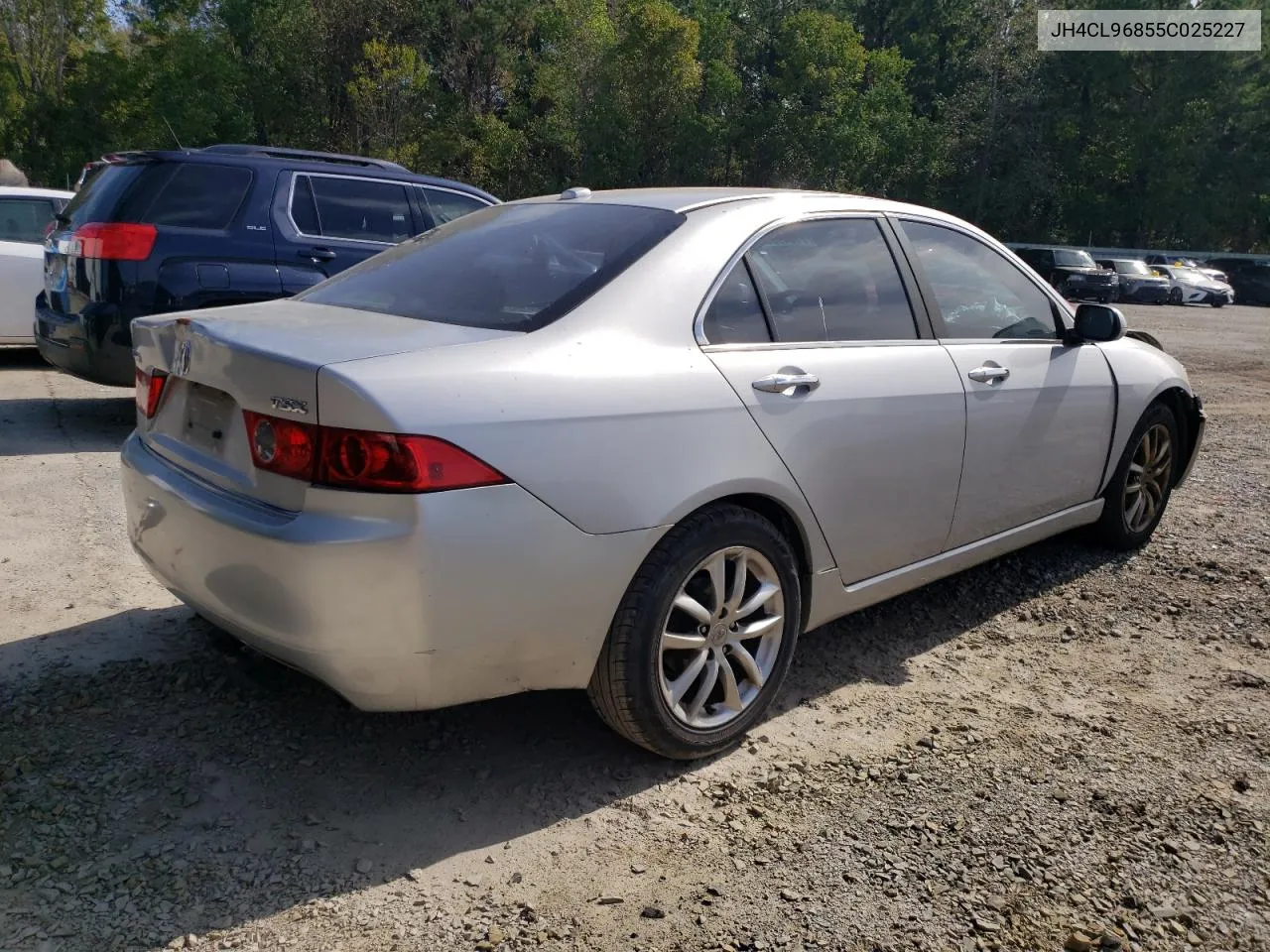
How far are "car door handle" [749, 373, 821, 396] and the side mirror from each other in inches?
68.9

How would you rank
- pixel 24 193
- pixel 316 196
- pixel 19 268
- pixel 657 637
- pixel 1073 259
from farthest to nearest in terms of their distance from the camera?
pixel 1073 259
pixel 24 193
pixel 19 268
pixel 316 196
pixel 657 637

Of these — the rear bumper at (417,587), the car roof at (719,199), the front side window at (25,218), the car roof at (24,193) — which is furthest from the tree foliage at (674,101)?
the rear bumper at (417,587)

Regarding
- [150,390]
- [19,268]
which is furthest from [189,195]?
[150,390]

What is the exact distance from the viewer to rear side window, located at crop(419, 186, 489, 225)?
317 inches

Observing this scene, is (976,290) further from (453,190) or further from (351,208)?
(453,190)

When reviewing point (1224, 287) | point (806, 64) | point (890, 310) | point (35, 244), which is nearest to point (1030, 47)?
point (806, 64)

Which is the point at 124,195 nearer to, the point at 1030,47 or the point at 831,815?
the point at 831,815

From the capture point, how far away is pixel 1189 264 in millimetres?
36500

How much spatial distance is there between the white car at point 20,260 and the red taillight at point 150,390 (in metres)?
6.90

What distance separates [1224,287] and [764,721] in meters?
35.6

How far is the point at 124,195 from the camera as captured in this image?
22.1 ft

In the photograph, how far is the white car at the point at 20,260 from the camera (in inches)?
369

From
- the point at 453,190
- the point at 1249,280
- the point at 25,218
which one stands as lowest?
the point at 1249,280

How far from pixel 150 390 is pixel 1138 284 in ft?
112
